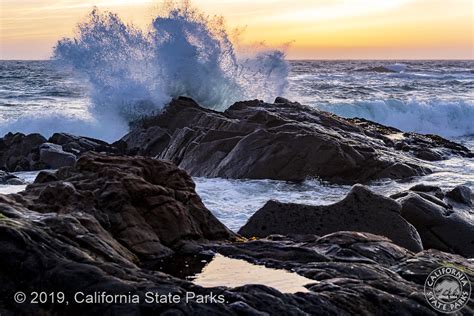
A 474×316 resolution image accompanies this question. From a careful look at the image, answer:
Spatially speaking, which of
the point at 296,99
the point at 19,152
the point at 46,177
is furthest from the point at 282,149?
the point at 296,99

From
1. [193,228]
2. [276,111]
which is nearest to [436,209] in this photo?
[193,228]

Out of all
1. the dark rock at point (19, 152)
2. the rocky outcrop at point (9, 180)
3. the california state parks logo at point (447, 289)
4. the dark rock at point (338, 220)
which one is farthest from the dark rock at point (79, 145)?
the california state parks logo at point (447, 289)

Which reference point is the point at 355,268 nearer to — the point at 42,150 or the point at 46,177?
the point at 46,177

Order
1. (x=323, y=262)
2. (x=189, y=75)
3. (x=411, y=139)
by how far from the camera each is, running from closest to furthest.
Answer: (x=323, y=262), (x=411, y=139), (x=189, y=75)

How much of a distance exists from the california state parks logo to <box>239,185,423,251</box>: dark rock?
6.20ft

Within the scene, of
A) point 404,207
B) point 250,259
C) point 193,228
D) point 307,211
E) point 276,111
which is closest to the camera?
point 250,259

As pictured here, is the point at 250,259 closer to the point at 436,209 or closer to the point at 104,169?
the point at 104,169

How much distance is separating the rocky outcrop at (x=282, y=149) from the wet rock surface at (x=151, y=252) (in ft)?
18.4

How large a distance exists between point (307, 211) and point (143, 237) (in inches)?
87.9

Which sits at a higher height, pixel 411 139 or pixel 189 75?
pixel 189 75

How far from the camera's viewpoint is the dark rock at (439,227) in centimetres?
721

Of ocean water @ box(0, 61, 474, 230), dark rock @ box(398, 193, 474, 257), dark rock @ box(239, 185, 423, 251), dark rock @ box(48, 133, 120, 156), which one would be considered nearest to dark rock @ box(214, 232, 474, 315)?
dark rock @ box(239, 185, 423, 251)

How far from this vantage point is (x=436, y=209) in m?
7.57

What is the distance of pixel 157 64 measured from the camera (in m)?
20.9
